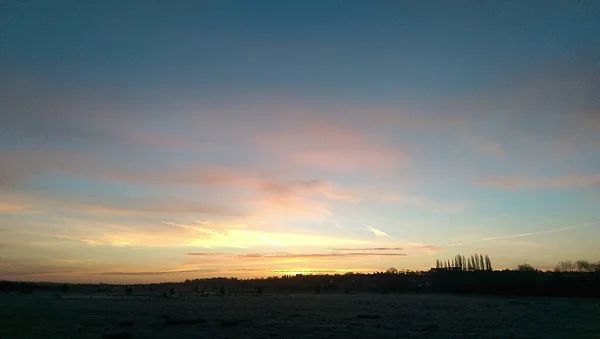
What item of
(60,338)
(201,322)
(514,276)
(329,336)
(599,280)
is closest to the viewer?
(60,338)

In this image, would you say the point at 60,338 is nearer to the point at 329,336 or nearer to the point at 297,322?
the point at 329,336

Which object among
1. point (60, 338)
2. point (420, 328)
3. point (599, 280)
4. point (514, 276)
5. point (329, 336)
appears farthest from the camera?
point (514, 276)

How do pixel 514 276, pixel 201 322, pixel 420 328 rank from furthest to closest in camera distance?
pixel 514 276, pixel 201 322, pixel 420 328

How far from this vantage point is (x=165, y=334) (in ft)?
159

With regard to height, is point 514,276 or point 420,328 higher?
point 514,276

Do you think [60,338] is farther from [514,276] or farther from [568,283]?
[514,276]

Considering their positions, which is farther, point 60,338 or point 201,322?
point 201,322

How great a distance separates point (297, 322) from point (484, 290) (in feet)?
468

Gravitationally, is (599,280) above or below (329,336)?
above

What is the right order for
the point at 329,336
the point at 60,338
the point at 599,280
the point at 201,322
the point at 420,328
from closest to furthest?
the point at 60,338 → the point at 329,336 → the point at 420,328 → the point at 201,322 → the point at 599,280

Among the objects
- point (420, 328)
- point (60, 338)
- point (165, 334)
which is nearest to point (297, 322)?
point (420, 328)

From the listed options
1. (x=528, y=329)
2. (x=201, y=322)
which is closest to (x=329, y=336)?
(x=201, y=322)

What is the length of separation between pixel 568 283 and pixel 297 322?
12369cm

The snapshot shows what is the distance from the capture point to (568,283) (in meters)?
154
